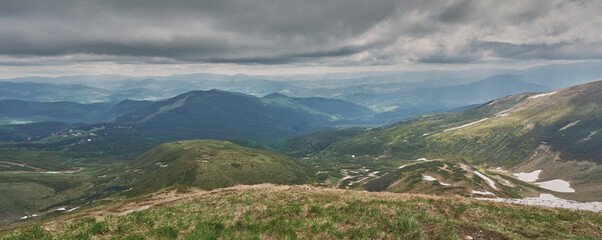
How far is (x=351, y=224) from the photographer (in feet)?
56.2

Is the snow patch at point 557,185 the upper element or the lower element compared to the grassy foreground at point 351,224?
lower

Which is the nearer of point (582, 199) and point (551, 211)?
point (551, 211)

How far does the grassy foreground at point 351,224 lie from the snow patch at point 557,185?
639 ft

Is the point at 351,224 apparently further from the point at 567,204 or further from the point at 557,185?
the point at 557,185

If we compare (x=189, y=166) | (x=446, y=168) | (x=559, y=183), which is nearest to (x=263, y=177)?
(x=189, y=166)

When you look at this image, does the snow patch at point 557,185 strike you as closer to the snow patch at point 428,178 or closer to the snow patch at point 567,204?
the snow patch at point 428,178

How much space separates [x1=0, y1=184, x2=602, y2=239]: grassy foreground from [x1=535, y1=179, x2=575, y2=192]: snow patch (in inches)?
7668

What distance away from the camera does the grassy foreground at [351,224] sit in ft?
50.3

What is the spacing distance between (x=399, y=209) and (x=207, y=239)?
14754 millimetres

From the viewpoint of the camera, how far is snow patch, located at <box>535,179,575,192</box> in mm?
151387

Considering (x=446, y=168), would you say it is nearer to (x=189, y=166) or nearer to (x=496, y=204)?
(x=496, y=204)

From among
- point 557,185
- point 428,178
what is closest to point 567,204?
point 428,178

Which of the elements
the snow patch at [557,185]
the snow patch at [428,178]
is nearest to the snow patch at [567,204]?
the snow patch at [428,178]

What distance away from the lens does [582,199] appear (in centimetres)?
11750
